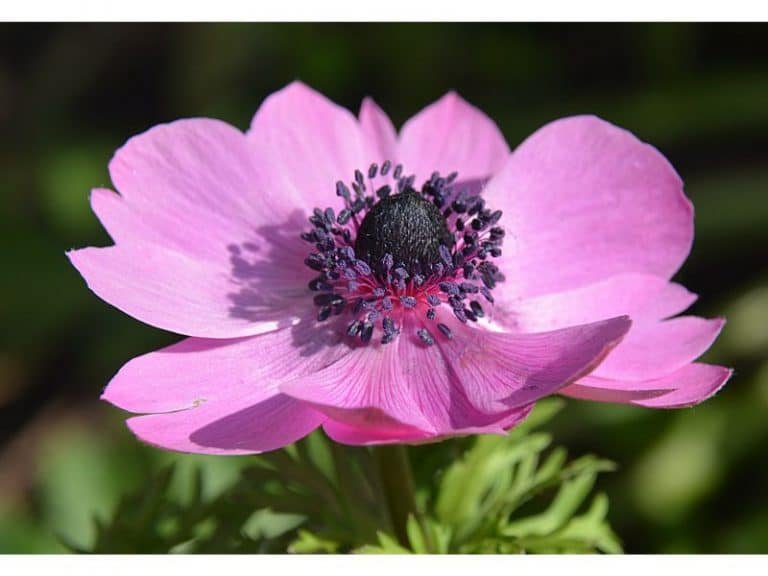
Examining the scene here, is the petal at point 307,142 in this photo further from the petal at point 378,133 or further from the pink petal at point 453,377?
the pink petal at point 453,377

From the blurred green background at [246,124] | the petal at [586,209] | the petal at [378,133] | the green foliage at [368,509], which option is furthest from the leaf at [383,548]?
the blurred green background at [246,124]

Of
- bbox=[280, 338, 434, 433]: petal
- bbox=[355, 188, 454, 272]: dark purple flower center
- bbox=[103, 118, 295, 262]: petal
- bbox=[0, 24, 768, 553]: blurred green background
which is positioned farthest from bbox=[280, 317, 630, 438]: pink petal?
bbox=[0, 24, 768, 553]: blurred green background

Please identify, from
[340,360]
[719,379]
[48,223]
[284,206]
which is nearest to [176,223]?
[284,206]

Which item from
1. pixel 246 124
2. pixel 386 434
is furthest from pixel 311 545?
pixel 246 124

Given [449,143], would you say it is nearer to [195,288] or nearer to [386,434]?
[195,288]

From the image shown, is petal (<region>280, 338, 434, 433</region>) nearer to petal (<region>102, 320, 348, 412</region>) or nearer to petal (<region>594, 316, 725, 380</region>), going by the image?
petal (<region>102, 320, 348, 412</region>)

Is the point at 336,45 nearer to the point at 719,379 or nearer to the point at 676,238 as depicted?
the point at 676,238
